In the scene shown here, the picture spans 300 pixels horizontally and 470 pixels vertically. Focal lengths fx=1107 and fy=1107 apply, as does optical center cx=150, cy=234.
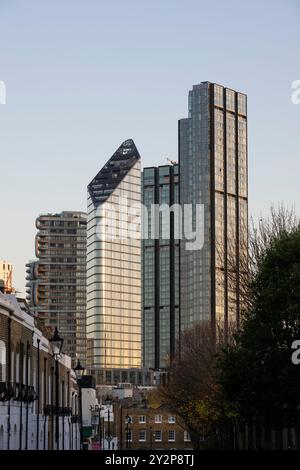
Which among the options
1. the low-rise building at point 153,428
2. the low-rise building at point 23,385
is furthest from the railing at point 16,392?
the low-rise building at point 153,428

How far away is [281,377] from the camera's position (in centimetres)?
5672

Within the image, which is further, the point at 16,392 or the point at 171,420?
the point at 171,420

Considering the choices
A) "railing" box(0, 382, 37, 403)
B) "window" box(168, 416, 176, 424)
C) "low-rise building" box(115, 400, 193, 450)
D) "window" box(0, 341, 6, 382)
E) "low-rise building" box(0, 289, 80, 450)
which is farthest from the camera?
"window" box(168, 416, 176, 424)

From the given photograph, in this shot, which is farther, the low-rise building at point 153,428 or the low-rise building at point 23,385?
the low-rise building at point 153,428

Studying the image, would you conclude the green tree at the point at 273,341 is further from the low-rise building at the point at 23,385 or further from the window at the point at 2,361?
the window at the point at 2,361

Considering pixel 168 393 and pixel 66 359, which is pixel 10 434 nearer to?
pixel 66 359

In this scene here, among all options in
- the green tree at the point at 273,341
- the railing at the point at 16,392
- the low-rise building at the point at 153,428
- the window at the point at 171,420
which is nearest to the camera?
the railing at the point at 16,392

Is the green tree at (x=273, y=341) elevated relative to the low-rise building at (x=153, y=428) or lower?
elevated

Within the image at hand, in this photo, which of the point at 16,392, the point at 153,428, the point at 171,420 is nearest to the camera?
the point at 16,392

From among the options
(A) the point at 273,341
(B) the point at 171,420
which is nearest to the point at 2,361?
(A) the point at 273,341

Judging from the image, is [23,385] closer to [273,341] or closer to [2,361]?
[2,361]

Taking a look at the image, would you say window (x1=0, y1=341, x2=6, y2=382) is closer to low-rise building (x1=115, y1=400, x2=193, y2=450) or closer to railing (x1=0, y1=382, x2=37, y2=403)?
railing (x1=0, y1=382, x2=37, y2=403)

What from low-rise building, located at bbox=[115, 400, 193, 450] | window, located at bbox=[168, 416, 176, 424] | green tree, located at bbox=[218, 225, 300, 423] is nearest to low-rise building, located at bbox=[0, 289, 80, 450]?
green tree, located at bbox=[218, 225, 300, 423]
